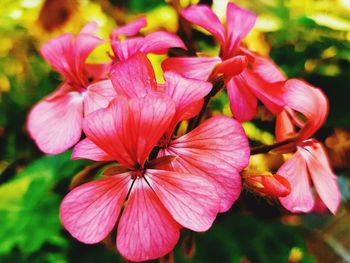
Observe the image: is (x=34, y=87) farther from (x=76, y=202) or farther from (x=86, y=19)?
(x=76, y=202)

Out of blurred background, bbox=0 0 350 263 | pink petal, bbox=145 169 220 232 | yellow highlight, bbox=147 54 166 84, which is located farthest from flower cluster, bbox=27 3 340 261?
yellow highlight, bbox=147 54 166 84

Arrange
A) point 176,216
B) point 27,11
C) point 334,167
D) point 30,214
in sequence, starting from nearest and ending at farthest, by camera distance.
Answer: point 176,216, point 30,214, point 334,167, point 27,11

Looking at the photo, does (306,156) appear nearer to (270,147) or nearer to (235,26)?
(270,147)

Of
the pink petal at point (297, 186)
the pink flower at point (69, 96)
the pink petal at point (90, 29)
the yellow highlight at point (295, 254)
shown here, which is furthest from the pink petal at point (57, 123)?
the yellow highlight at point (295, 254)

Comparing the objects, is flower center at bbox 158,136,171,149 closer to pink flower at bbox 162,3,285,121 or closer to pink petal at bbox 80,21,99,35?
pink flower at bbox 162,3,285,121

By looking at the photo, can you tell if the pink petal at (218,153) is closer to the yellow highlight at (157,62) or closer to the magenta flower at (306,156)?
the magenta flower at (306,156)

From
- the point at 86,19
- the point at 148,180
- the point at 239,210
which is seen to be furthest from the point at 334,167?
the point at 86,19

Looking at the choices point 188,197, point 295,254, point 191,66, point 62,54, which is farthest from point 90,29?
point 295,254
